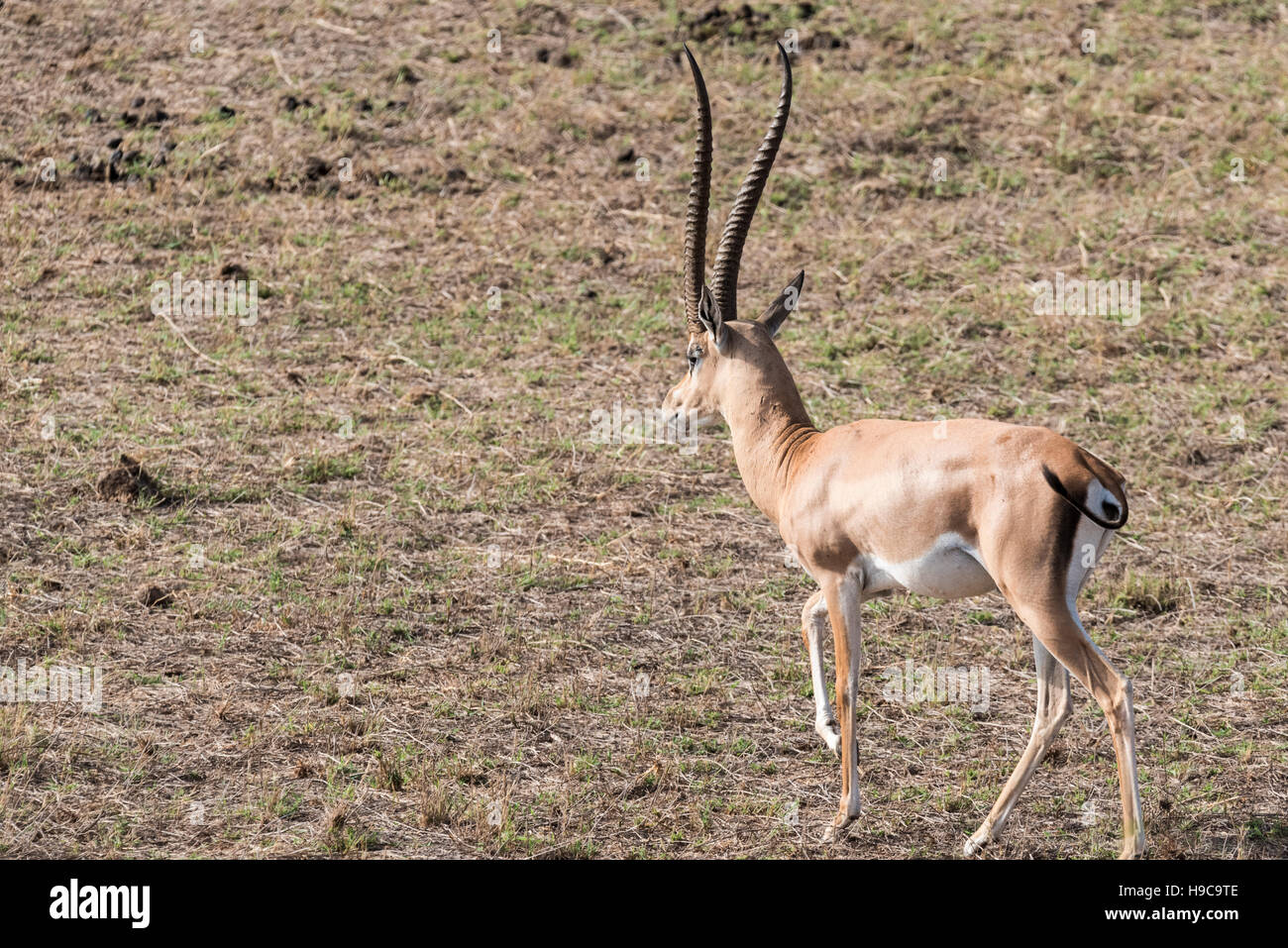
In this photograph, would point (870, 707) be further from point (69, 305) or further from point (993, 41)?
point (993, 41)

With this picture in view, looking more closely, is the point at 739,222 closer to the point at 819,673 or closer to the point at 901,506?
the point at 901,506

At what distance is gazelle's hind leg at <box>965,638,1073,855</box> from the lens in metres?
5.87

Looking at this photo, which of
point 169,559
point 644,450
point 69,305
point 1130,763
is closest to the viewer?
point 1130,763

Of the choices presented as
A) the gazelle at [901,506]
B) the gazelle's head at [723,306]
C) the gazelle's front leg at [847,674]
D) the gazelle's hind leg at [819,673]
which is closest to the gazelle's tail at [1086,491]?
the gazelle at [901,506]

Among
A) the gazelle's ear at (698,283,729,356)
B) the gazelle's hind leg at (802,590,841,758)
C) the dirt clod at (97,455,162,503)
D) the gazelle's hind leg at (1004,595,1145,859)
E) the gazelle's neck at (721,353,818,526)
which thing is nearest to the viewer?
the gazelle's hind leg at (1004,595,1145,859)

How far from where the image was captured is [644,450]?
32.0 ft

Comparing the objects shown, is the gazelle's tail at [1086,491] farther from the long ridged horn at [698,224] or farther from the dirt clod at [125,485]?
the dirt clod at [125,485]

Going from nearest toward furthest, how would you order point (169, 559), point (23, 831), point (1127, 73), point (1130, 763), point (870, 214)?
point (1130, 763), point (23, 831), point (169, 559), point (870, 214), point (1127, 73)

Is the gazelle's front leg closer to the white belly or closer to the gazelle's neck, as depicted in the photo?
the white belly

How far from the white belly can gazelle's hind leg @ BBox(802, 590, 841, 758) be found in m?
0.47

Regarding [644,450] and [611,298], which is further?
[611,298]

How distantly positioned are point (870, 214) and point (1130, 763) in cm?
796

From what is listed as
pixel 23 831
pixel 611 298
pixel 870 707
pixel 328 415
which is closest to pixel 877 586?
pixel 870 707

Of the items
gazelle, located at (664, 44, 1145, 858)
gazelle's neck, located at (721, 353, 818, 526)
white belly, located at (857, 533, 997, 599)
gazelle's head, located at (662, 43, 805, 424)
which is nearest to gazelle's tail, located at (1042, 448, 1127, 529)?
gazelle, located at (664, 44, 1145, 858)
